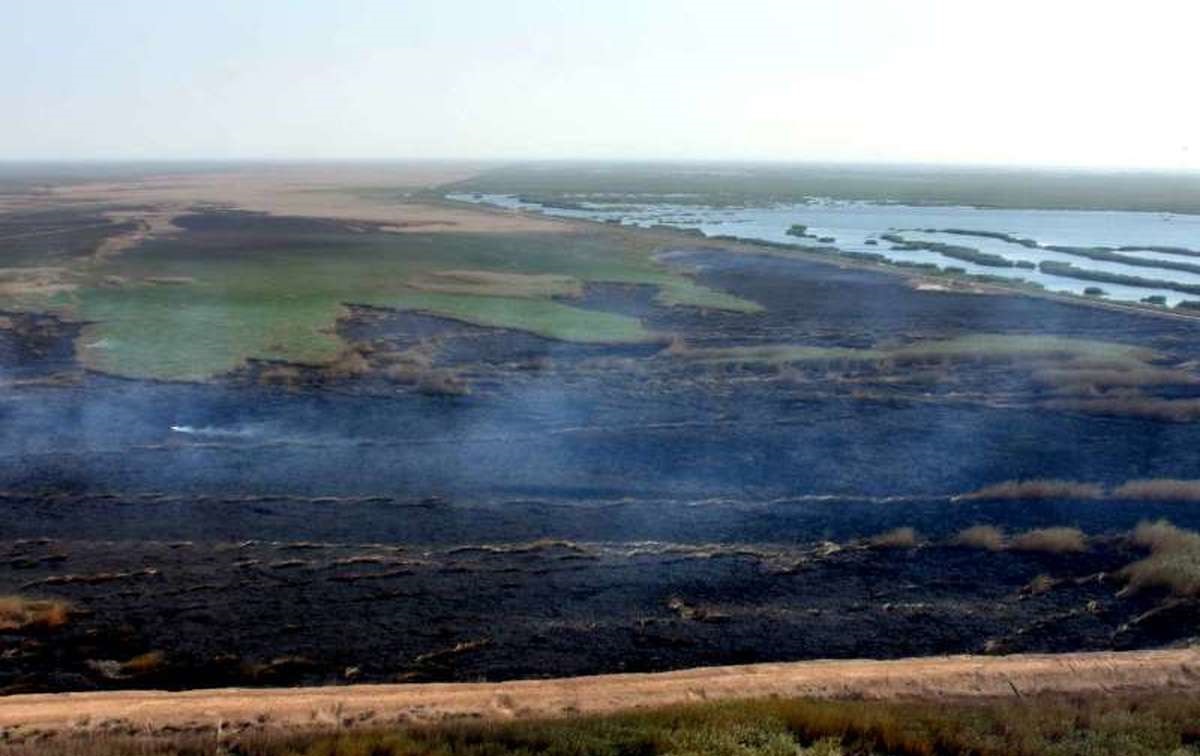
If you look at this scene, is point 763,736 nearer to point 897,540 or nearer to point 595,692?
point 595,692

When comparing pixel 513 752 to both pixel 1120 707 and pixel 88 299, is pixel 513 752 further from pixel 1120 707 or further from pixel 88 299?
pixel 88 299

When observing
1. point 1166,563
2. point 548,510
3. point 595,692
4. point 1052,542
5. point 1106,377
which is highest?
point 1106,377

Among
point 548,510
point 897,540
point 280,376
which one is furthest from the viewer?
point 280,376

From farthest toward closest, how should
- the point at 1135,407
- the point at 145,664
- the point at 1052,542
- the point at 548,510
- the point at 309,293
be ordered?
the point at 309,293 → the point at 1135,407 → the point at 548,510 → the point at 1052,542 → the point at 145,664

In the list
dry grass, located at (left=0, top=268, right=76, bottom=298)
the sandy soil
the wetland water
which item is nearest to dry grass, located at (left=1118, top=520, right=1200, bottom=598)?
the wetland water

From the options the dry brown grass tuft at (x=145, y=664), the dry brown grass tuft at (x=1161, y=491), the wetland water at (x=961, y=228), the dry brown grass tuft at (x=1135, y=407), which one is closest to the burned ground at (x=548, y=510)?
the dry brown grass tuft at (x=145, y=664)

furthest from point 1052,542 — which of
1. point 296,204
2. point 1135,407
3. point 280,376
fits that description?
point 296,204

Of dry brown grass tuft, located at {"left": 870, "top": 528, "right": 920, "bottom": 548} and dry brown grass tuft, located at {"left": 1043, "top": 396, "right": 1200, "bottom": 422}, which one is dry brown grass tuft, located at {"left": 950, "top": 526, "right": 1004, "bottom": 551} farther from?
dry brown grass tuft, located at {"left": 1043, "top": 396, "right": 1200, "bottom": 422}
